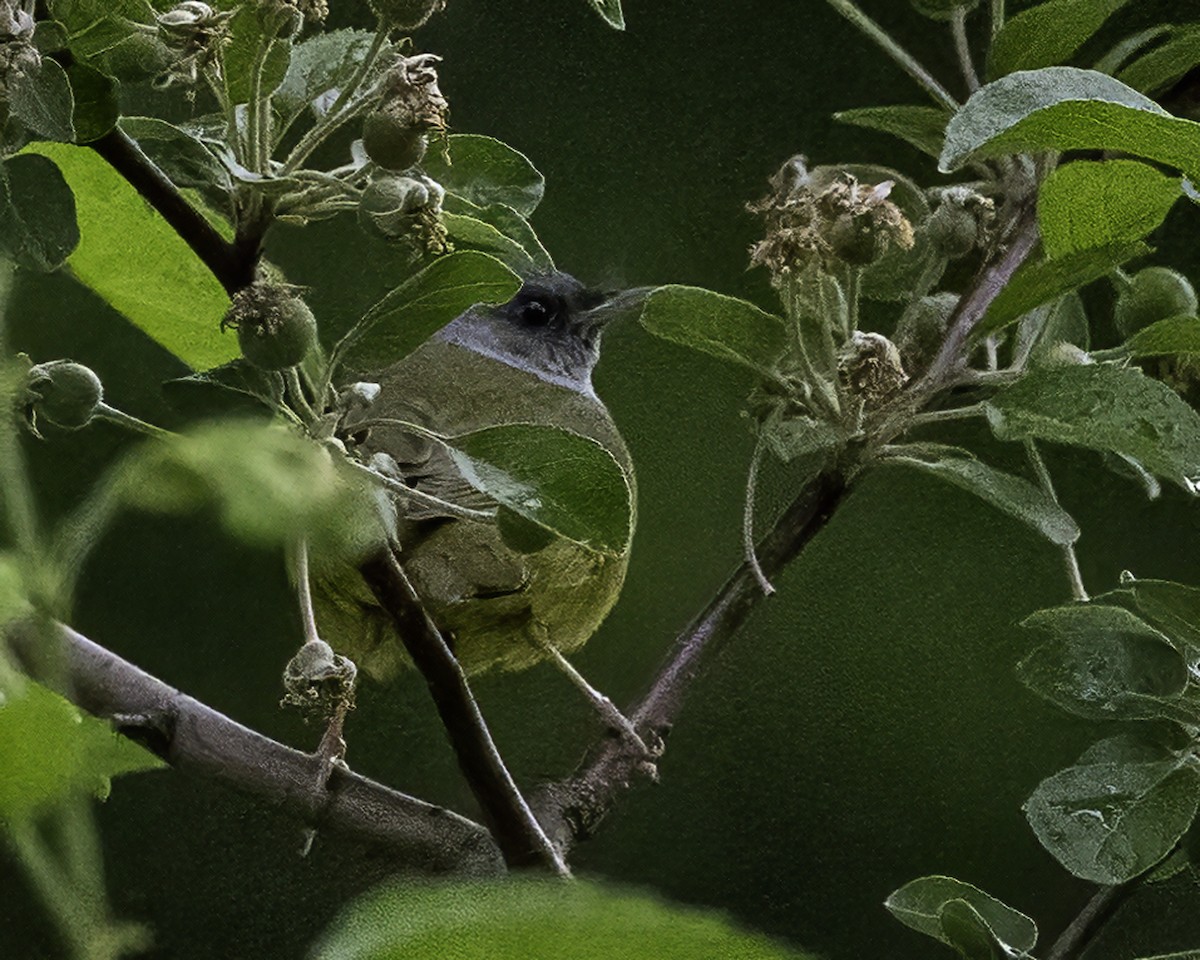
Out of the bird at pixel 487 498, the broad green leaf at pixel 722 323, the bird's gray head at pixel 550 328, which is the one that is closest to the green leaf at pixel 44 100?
the bird at pixel 487 498

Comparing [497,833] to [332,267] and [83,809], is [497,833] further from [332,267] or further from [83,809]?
[332,267]

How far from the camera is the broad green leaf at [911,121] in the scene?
69 cm

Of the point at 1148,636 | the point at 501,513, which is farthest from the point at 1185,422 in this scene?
the point at 501,513

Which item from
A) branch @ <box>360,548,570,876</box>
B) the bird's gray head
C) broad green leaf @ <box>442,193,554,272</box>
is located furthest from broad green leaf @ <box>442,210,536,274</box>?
the bird's gray head

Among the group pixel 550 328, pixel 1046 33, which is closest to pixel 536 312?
pixel 550 328

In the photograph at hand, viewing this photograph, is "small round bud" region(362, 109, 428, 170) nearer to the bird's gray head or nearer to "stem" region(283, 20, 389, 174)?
"stem" region(283, 20, 389, 174)

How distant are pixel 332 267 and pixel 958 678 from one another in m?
0.37

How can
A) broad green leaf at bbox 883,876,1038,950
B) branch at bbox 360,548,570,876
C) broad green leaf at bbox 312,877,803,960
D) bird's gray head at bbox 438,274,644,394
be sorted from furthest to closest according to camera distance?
bird's gray head at bbox 438,274,644,394, broad green leaf at bbox 883,876,1038,950, branch at bbox 360,548,570,876, broad green leaf at bbox 312,877,803,960

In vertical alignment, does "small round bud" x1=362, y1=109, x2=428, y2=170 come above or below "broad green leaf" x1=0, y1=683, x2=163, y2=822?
above

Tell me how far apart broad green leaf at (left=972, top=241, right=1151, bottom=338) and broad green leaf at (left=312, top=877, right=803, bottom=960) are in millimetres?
252

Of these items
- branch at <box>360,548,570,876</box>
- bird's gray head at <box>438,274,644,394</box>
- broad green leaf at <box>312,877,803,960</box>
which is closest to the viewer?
broad green leaf at <box>312,877,803,960</box>

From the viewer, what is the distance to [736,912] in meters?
→ 0.72

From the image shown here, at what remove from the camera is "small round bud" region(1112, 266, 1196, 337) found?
70cm

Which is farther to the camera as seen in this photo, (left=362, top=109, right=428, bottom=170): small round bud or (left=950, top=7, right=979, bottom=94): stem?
(left=950, top=7, right=979, bottom=94): stem
